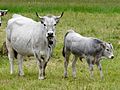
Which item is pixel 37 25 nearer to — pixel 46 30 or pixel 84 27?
pixel 46 30

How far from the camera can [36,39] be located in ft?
38.8

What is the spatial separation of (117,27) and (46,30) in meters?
11.5

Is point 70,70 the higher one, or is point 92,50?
point 92,50

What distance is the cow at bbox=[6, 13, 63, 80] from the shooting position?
1137 cm

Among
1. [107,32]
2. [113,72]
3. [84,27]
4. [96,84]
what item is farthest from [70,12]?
[96,84]

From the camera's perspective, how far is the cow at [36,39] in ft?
37.3

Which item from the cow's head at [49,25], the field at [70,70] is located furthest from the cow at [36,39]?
the field at [70,70]

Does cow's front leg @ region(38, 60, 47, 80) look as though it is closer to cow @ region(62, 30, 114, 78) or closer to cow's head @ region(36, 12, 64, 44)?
cow's head @ region(36, 12, 64, 44)

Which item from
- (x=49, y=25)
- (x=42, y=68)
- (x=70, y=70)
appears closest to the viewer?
(x=49, y=25)

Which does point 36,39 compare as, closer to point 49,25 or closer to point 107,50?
point 49,25

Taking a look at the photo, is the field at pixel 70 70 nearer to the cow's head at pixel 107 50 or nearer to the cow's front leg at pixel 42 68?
the cow's front leg at pixel 42 68

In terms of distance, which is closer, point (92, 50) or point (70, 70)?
point (92, 50)

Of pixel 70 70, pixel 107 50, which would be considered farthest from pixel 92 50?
pixel 70 70

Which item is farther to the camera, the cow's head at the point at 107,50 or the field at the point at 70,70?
the cow's head at the point at 107,50
